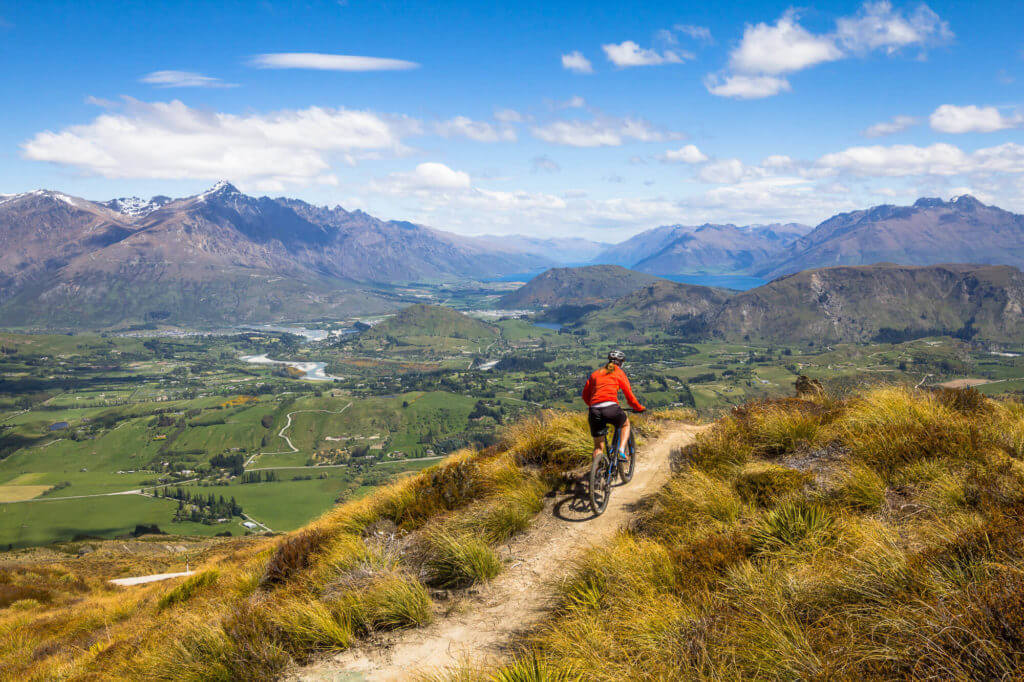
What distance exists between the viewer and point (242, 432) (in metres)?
178

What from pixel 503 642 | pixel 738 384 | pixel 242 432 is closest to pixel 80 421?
pixel 242 432

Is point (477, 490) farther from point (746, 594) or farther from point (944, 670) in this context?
point (944, 670)

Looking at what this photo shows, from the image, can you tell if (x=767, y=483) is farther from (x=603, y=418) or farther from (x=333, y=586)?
(x=333, y=586)

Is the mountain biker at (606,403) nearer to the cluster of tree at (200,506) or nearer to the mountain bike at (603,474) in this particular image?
Answer: the mountain bike at (603,474)

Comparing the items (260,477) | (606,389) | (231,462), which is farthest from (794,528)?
(231,462)

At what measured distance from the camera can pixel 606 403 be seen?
10742mm

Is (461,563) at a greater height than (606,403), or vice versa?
(606,403)

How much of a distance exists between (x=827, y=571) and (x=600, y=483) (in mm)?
5619

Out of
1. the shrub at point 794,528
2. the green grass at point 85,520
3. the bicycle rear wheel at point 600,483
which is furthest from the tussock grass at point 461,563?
the green grass at point 85,520

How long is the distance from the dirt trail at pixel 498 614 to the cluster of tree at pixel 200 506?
5149 inches

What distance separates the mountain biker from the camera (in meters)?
10.7

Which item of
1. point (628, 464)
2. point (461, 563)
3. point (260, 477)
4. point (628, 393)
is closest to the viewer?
point (461, 563)

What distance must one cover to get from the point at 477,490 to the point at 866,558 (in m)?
7.91

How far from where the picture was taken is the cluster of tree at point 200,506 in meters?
114
